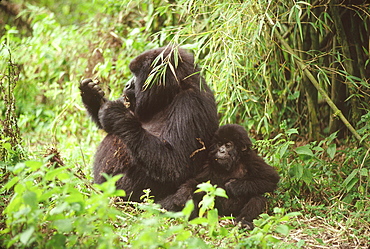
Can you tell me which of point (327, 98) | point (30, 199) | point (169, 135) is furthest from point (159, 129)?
point (30, 199)

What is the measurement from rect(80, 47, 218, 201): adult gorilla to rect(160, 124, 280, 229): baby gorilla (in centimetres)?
12

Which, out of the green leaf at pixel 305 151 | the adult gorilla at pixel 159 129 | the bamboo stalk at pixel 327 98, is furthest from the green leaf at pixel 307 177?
the adult gorilla at pixel 159 129

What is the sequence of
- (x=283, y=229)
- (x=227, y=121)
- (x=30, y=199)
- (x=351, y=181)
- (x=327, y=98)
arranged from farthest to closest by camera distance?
1. (x=227, y=121)
2. (x=327, y=98)
3. (x=351, y=181)
4. (x=283, y=229)
5. (x=30, y=199)

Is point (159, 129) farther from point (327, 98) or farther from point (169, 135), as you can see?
point (327, 98)

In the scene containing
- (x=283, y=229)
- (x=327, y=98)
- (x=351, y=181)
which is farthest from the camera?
(x=327, y=98)

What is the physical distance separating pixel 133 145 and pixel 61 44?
3.40m

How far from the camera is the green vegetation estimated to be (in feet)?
6.84

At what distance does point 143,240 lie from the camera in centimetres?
179

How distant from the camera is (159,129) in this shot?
11.4 feet

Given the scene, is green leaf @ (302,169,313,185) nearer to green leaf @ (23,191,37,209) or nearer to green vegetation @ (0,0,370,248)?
green vegetation @ (0,0,370,248)

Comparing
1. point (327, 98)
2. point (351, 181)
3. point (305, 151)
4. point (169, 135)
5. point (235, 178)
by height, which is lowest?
point (351, 181)

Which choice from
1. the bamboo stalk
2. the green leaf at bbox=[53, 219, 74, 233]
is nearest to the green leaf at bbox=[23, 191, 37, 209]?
the green leaf at bbox=[53, 219, 74, 233]

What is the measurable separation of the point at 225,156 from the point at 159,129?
2.01ft

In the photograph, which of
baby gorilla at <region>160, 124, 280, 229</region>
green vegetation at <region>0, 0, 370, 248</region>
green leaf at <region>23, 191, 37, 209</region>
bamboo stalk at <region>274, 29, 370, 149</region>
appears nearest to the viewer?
green leaf at <region>23, 191, 37, 209</region>
